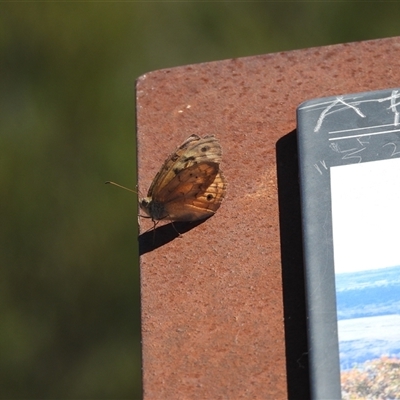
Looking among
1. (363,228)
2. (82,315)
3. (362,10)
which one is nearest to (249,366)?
(363,228)

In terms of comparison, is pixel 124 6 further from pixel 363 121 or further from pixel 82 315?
pixel 363 121

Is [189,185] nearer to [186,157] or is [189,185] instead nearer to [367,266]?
[186,157]

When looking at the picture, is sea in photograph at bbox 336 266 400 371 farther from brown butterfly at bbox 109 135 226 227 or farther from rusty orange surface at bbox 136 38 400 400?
brown butterfly at bbox 109 135 226 227

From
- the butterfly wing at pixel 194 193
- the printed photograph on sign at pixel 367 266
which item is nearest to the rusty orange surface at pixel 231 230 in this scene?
the butterfly wing at pixel 194 193

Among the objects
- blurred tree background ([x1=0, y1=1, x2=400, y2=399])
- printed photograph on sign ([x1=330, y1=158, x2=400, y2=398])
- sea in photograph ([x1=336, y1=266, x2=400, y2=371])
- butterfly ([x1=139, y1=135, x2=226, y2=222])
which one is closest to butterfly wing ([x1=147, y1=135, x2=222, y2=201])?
butterfly ([x1=139, y1=135, x2=226, y2=222])

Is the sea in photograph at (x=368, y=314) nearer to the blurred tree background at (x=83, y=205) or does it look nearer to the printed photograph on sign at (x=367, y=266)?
the printed photograph on sign at (x=367, y=266)

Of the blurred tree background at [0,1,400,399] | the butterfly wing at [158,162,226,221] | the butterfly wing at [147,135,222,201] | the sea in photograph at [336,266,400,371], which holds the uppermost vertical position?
the blurred tree background at [0,1,400,399]
